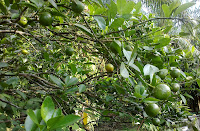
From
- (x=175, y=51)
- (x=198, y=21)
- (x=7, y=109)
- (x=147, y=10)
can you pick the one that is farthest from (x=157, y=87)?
(x=147, y=10)

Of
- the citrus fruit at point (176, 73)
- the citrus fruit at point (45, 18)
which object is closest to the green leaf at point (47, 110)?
the citrus fruit at point (45, 18)

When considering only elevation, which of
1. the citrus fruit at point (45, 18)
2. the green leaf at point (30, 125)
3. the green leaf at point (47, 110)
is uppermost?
the citrus fruit at point (45, 18)

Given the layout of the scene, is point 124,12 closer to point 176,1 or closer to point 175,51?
point 176,1

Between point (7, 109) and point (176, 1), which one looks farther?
point (7, 109)

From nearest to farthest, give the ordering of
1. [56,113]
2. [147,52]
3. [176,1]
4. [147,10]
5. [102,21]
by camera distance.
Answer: [56,113]
[176,1]
[102,21]
[147,52]
[147,10]

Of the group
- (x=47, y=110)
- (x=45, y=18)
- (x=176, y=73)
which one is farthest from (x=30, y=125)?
(x=176, y=73)

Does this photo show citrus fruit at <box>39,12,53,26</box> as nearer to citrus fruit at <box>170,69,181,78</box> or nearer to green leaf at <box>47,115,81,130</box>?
green leaf at <box>47,115,81,130</box>

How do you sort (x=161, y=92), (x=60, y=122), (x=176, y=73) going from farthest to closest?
(x=176, y=73), (x=161, y=92), (x=60, y=122)

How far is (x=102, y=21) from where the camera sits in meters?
0.63

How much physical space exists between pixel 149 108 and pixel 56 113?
337 millimetres

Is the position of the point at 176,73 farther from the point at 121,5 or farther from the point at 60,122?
the point at 60,122

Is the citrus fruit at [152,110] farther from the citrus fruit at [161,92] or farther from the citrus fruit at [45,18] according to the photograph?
the citrus fruit at [45,18]

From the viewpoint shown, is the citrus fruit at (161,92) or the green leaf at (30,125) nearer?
the green leaf at (30,125)

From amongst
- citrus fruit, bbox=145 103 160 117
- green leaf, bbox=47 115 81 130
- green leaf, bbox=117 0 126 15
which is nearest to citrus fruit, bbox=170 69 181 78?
citrus fruit, bbox=145 103 160 117
